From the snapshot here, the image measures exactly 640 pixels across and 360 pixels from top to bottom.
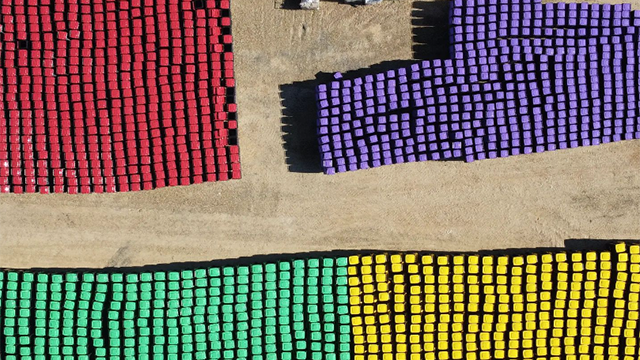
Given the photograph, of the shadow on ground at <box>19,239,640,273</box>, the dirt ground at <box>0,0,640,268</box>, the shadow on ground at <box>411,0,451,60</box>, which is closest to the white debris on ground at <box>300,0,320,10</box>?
the dirt ground at <box>0,0,640,268</box>

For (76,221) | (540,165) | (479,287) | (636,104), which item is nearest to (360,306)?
(479,287)

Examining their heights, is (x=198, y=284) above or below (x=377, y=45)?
below

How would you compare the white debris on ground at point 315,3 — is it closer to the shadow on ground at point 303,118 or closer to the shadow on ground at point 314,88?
the shadow on ground at point 314,88

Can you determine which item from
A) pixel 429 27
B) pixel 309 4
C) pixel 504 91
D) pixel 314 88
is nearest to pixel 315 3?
pixel 309 4

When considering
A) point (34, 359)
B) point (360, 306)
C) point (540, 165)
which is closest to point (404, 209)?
point (360, 306)

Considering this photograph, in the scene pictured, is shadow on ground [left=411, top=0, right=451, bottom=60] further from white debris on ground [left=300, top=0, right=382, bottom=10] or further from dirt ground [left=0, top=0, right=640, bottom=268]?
white debris on ground [left=300, top=0, right=382, bottom=10]

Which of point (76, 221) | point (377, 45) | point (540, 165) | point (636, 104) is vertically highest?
point (377, 45)

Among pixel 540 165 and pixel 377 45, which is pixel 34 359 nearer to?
pixel 377 45
